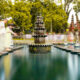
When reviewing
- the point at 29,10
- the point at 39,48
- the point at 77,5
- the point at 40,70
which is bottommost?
the point at 40,70

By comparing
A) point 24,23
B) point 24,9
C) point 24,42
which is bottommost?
point 24,42

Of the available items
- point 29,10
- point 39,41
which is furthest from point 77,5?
point 39,41

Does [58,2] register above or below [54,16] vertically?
above

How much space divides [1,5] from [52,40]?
16495 mm

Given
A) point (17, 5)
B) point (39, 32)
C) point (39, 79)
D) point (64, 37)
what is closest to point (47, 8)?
point (17, 5)

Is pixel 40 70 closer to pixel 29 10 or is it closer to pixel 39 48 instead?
pixel 39 48

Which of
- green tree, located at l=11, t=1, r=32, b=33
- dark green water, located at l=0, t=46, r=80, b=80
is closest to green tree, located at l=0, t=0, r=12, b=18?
green tree, located at l=11, t=1, r=32, b=33

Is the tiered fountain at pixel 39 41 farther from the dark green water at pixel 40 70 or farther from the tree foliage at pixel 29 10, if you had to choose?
the tree foliage at pixel 29 10

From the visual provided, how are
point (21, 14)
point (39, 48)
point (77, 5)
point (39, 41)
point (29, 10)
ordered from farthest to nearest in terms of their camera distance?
point (77, 5) < point (29, 10) < point (21, 14) < point (39, 41) < point (39, 48)

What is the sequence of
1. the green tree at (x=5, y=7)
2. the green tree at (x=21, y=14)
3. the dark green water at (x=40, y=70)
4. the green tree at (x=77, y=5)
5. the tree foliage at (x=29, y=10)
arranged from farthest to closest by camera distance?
the green tree at (x=77, y=5)
the green tree at (x=5, y=7)
the tree foliage at (x=29, y=10)
the green tree at (x=21, y=14)
the dark green water at (x=40, y=70)

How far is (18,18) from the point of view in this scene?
50469 millimetres

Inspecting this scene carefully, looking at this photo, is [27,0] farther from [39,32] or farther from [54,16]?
[39,32]

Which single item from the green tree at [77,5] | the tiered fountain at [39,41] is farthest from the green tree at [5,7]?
the tiered fountain at [39,41]

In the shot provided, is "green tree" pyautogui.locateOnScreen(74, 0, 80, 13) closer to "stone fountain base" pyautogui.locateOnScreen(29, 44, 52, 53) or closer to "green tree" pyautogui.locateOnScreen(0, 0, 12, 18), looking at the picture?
"green tree" pyautogui.locateOnScreen(0, 0, 12, 18)
